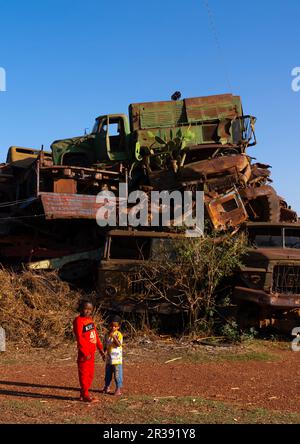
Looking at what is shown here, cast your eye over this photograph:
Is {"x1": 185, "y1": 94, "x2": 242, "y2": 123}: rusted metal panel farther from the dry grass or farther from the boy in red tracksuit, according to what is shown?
the boy in red tracksuit

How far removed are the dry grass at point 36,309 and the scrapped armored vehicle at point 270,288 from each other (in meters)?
2.91

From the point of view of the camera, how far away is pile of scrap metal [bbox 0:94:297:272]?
1366cm

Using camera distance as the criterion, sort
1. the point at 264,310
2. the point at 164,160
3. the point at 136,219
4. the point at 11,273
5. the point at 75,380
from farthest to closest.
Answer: the point at 164,160 < the point at 136,219 < the point at 11,273 < the point at 264,310 < the point at 75,380

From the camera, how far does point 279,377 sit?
777 cm

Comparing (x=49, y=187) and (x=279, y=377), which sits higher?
(x=49, y=187)

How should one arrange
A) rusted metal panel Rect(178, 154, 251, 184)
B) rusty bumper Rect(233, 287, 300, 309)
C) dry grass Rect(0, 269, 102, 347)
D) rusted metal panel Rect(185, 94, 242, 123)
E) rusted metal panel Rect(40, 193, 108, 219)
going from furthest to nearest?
1. rusted metal panel Rect(185, 94, 242, 123)
2. rusted metal panel Rect(178, 154, 251, 184)
3. rusted metal panel Rect(40, 193, 108, 219)
4. dry grass Rect(0, 269, 102, 347)
5. rusty bumper Rect(233, 287, 300, 309)

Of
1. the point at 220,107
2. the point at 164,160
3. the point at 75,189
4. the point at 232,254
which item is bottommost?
the point at 232,254

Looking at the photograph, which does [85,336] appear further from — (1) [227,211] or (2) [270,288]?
(1) [227,211]

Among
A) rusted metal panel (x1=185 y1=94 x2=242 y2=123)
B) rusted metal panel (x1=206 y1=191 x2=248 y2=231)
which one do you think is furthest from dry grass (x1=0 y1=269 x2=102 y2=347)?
rusted metal panel (x1=185 y1=94 x2=242 y2=123)

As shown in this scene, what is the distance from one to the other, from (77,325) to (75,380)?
1.40m

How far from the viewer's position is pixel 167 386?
23.4 feet

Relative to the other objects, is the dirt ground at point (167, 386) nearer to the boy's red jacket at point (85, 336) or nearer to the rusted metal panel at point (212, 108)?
the boy's red jacket at point (85, 336)

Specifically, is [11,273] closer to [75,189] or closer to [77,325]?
[75,189]
